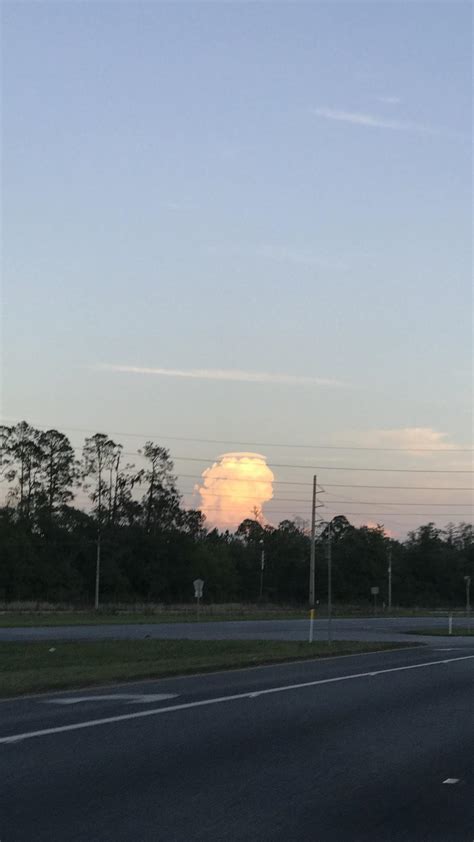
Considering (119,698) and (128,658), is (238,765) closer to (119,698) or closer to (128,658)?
(119,698)

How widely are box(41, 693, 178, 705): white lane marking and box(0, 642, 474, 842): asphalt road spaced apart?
0.10 ft

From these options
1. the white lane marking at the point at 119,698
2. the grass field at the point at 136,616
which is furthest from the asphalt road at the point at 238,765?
the grass field at the point at 136,616

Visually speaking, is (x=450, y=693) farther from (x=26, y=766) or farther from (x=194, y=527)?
(x=194, y=527)

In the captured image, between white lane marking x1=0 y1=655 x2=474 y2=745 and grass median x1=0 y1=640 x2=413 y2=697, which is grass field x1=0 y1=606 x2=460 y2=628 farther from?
white lane marking x1=0 y1=655 x2=474 y2=745

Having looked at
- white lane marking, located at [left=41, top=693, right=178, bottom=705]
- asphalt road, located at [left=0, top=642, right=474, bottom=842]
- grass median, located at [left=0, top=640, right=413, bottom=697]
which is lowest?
grass median, located at [left=0, top=640, right=413, bottom=697]

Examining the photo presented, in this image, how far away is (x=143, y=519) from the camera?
357 feet

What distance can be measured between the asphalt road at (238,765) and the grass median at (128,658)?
6.67ft

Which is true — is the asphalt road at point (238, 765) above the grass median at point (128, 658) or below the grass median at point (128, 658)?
above

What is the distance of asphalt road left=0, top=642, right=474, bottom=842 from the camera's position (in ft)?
27.2

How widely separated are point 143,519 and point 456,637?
223ft

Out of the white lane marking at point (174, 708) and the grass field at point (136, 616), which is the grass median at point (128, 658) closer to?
the white lane marking at point (174, 708)

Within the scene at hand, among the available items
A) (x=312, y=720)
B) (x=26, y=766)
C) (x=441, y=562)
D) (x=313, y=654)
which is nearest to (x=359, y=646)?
(x=313, y=654)

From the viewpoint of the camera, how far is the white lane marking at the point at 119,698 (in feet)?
54.4

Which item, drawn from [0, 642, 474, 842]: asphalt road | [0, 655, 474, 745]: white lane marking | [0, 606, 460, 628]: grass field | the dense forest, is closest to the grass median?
[0, 642, 474, 842]: asphalt road
